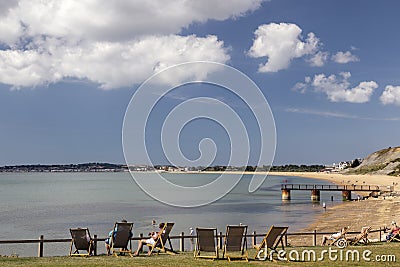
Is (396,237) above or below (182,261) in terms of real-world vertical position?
below

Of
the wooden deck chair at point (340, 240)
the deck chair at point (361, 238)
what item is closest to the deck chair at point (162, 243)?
the wooden deck chair at point (340, 240)

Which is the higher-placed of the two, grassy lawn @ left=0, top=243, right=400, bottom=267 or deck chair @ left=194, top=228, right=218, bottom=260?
deck chair @ left=194, top=228, right=218, bottom=260

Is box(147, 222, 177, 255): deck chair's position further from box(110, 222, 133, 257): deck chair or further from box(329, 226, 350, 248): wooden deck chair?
box(329, 226, 350, 248): wooden deck chair

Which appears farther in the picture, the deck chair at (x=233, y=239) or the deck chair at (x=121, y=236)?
the deck chair at (x=121, y=236)

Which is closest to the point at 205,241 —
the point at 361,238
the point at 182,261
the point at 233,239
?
the point at 233,239

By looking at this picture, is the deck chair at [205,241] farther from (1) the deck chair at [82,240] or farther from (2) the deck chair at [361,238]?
(2) the deck chair at [361,238]

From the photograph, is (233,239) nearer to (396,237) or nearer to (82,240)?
(82,240)

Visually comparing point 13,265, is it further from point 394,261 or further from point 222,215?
point 222,215

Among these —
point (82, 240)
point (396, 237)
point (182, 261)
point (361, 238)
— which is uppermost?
point (82, 240)

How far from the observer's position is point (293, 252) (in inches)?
456

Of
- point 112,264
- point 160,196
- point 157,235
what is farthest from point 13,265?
point 160,196

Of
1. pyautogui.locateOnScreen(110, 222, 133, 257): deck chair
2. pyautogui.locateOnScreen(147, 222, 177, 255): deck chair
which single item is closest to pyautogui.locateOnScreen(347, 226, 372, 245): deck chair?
pyautogui.locateOnScreen(147, 222, 177, 255): deck chair

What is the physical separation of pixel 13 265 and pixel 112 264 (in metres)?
2.00

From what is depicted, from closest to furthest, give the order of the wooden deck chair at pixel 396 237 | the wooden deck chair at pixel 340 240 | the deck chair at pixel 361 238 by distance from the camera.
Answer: the wooden deck chair at pixel 340 240 < the deck chair at pixel 361 238 < the wooden deck chair at pixel 396 237
